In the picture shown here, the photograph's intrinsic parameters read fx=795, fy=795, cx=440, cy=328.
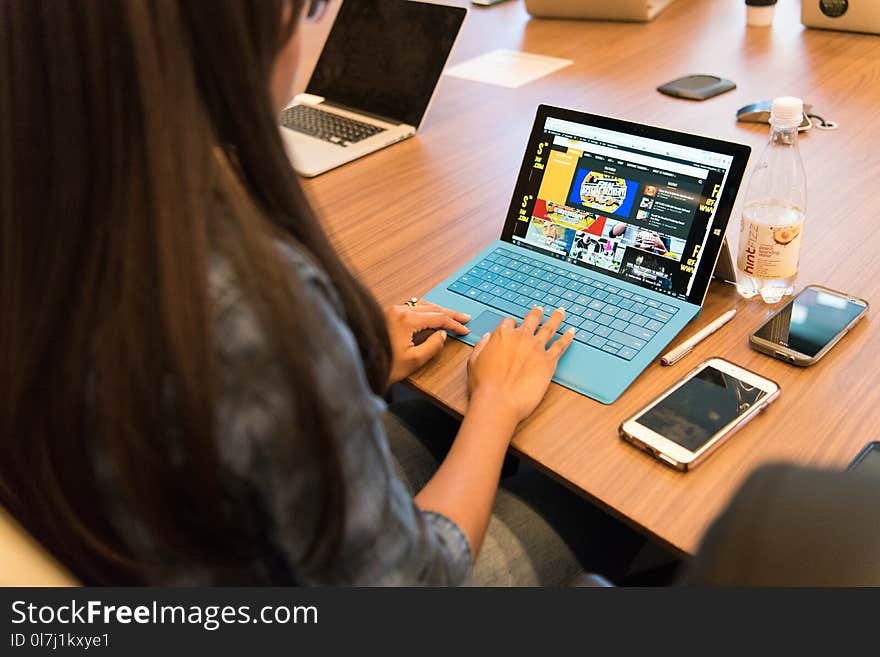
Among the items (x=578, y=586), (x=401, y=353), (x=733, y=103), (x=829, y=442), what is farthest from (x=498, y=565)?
(x=733, y=103)

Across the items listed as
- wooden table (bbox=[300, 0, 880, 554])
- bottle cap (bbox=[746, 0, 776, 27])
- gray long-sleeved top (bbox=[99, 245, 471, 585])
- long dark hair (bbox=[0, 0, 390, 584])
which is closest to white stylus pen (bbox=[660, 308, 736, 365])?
wooden table (bbox=[300, 0, 880, 554])

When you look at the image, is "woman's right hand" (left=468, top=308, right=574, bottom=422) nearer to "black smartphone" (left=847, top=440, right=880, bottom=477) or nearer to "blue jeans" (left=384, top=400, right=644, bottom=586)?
"blue jeans" (left=384, top=400, right=644, bottom=586)

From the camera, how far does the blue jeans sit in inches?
37.1

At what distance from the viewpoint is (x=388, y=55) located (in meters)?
1.67

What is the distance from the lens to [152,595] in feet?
2.22

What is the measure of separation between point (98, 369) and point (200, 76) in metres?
0.22

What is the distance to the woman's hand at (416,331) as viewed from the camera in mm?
1001

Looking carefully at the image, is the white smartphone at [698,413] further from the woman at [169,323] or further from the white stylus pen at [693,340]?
the woman at [169,323]

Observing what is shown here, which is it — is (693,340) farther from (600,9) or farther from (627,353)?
(600,9)

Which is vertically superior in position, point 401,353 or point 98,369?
point 98,369

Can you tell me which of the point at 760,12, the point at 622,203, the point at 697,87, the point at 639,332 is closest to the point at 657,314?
the point at 639,332

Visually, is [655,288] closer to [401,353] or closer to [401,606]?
[401,353]

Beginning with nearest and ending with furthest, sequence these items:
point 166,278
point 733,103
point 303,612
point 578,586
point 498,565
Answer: point 166,278
point 303,612
point 578,586
point 498,565
point 733,103

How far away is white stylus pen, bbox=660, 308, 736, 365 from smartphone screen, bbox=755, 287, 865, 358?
5cm
